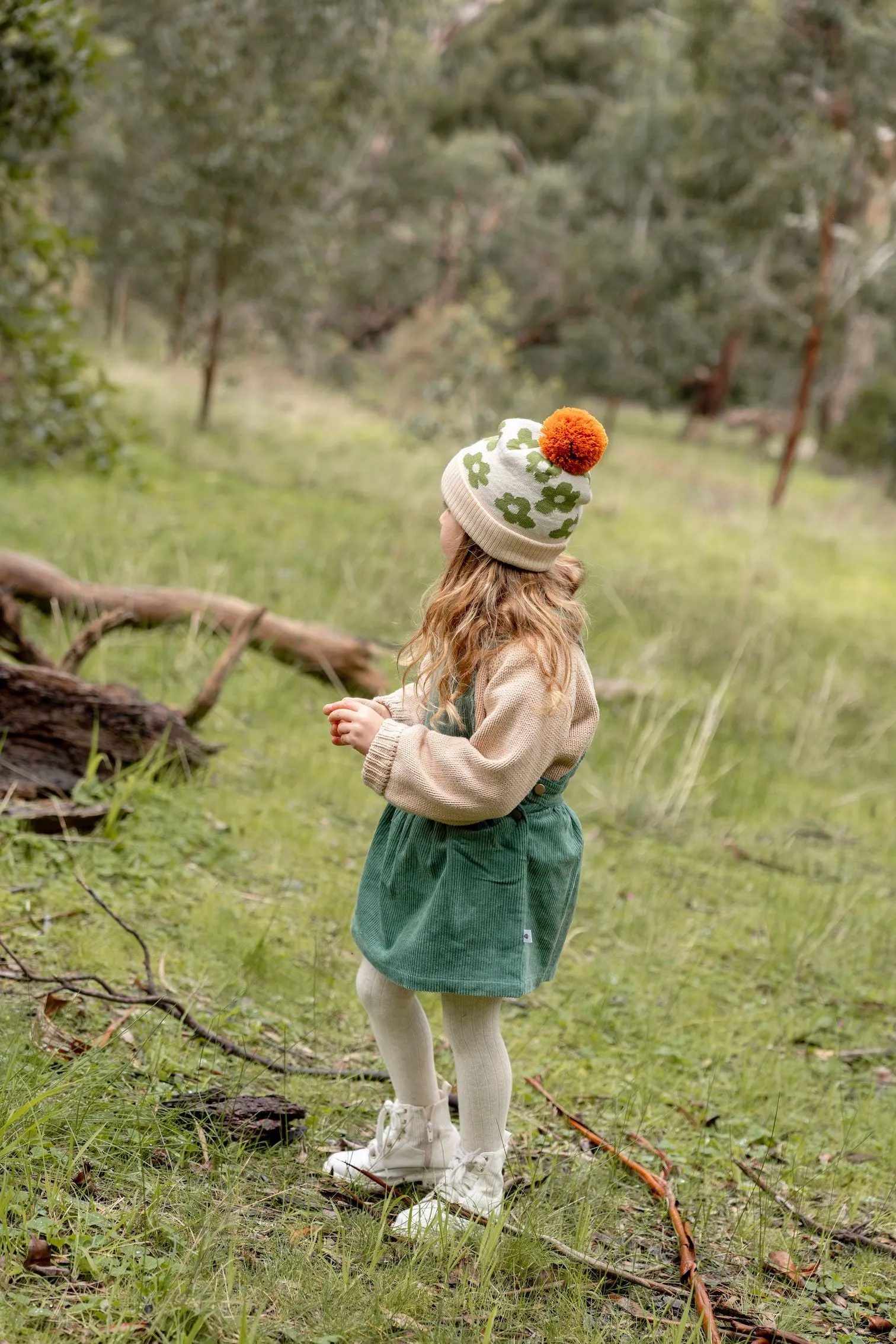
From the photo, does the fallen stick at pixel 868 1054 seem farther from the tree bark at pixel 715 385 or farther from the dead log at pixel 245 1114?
the tree bark at pixel 715 385

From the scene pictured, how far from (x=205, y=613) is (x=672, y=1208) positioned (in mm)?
3991

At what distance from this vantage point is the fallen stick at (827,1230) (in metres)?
2.74

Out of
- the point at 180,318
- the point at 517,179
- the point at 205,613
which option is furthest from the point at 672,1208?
the point at 517,179

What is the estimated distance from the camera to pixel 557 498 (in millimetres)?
2414

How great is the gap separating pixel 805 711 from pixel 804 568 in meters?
7.27

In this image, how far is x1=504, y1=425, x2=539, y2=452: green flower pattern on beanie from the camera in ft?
8.01

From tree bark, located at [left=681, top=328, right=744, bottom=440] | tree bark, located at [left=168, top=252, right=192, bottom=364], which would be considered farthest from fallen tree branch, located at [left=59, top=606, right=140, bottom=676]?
tree bark, located at [left=681, top=328, right=744, bottom=440]

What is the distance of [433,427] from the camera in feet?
47.6

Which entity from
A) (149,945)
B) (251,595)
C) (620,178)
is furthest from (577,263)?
(149,945)

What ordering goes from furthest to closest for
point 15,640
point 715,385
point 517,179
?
point 517,179, point 715,385, point 15,640

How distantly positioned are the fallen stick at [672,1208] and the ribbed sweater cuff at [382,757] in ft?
3.66

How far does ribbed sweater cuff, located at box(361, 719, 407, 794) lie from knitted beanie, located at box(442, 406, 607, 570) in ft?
1.34

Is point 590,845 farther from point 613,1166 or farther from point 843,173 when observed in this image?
point 843,173

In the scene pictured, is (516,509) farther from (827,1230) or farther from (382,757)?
(827,1230)
